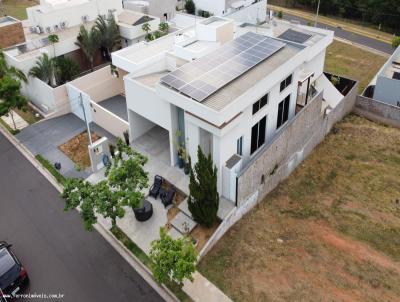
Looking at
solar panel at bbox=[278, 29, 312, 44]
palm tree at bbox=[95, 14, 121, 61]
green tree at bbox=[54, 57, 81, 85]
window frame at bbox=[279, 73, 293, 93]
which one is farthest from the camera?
palm tree at bbox=[95, 14, 121, 61]

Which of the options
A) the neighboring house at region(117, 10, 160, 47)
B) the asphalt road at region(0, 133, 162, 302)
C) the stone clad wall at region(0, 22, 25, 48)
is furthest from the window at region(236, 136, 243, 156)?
the stone clad wall at region(0, 22, 25, 48)

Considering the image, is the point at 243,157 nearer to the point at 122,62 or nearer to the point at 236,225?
the point at 236,225

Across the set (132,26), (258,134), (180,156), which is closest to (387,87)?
(258,134)

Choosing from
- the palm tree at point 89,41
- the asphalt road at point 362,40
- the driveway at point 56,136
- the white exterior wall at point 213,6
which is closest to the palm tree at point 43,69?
the driveway at point 56,136

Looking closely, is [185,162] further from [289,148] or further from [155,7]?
[155,7]

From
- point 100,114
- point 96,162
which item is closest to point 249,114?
point 96,162

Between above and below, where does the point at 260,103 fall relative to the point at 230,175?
above

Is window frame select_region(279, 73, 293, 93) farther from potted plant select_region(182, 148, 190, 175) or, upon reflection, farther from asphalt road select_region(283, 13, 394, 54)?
asphalt road select_region(283, 13, 394, 54)
